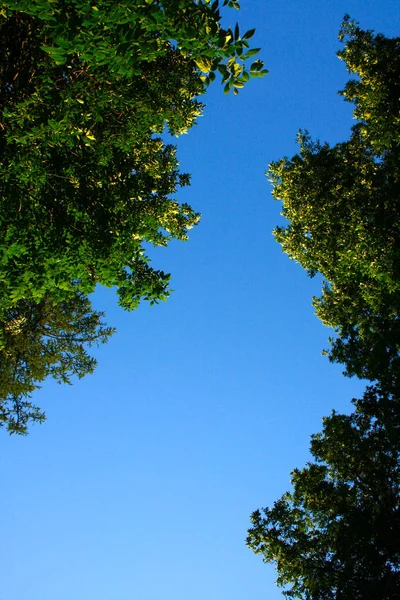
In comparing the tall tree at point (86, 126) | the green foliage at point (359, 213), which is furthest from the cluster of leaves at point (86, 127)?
the green foliage at point (359, 213)

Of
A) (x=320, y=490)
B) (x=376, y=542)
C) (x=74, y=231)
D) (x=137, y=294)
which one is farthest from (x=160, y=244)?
(x=376, y=542)

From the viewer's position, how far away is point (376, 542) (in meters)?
16.1

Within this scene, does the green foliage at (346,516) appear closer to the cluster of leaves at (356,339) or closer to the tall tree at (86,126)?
the cluster of leaves at (356,339)

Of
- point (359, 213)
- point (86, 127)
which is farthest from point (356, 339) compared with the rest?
point (86, 127)

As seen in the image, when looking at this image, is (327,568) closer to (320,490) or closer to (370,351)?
(320,490)

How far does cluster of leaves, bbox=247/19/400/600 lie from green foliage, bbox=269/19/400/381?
5 cm

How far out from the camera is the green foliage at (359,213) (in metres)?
16.1

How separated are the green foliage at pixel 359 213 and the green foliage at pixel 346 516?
105 inches

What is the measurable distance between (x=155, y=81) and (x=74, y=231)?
21.0 ft

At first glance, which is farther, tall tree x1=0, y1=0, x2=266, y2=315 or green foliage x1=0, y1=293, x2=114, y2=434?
green foliage x1=0, y1=293, x2=114, y2=434

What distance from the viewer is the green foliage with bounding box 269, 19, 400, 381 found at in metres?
16.1

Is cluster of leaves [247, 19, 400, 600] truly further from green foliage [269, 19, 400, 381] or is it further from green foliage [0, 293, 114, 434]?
green foliage [0, 293, 114, 434]

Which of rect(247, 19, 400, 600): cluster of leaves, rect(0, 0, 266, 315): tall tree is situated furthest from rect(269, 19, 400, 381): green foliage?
rect(0, 0, 266, 315): tall tree

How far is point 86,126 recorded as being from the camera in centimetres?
1195
